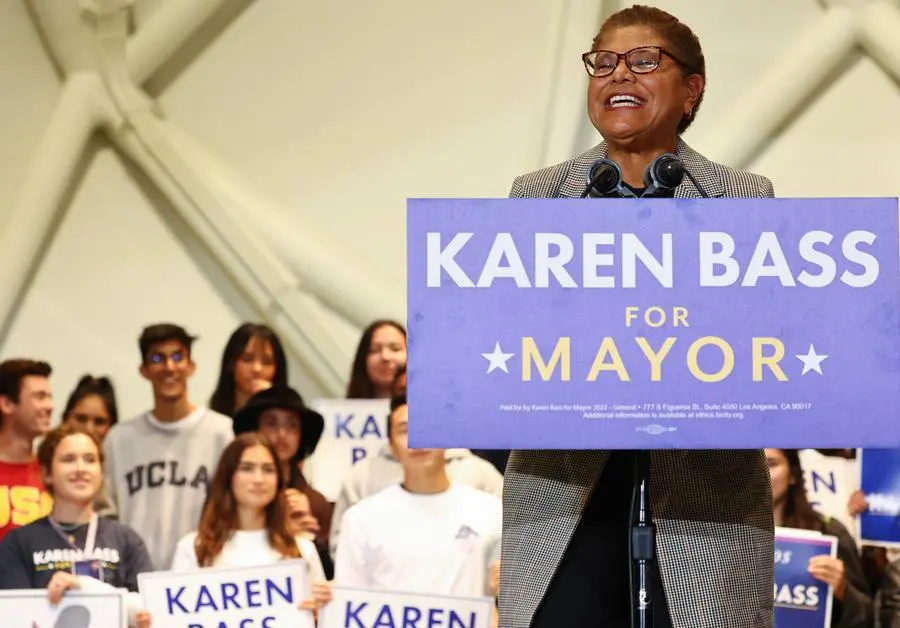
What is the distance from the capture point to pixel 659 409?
5.94ft

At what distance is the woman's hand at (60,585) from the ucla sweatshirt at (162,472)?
2.32 ft

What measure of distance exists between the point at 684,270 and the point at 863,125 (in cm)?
530

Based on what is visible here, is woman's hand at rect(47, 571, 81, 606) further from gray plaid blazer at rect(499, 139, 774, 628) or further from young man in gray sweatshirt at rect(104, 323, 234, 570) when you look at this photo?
gray plaid blazer at rect(499, 139, 774, 628)

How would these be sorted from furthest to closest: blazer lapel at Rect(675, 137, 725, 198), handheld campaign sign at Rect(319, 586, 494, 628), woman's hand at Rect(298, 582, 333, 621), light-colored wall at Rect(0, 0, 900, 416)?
light-colored wall at Rect(0, 0, 900, 416), woman's hand at Rect(298, 582, 333, 621), handheld campaign sign at Rect(319, 586, 494, 628), blazer lapel at Rect(675, 137, 725, 198)

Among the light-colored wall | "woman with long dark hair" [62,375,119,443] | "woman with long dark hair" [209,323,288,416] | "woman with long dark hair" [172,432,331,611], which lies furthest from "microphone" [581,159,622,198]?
the light-colored wall

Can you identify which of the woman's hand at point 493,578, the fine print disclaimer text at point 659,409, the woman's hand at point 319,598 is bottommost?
the woman's hand at point 319,598

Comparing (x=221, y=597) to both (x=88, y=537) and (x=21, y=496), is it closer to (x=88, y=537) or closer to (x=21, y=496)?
(x=88, y=537)

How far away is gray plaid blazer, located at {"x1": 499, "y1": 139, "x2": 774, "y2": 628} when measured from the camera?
1.97 m

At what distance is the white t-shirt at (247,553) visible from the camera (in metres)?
4.72

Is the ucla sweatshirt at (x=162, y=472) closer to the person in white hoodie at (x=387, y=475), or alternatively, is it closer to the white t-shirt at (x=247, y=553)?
the white t-shirt at (x=247, y=553)

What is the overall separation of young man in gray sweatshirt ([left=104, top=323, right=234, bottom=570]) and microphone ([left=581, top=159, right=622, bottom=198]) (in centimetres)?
355

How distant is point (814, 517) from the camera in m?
4.99

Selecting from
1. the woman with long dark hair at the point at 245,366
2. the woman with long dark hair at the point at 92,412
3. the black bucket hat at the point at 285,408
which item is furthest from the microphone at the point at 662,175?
the woman with long dark hair at the point at 92,412

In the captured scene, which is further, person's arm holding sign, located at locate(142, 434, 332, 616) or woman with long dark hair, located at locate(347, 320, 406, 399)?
woman with long dark hair, located at locate(347, 320, 406, 399)
